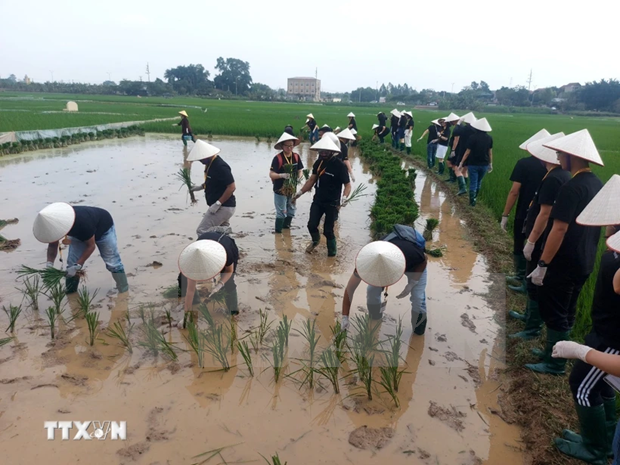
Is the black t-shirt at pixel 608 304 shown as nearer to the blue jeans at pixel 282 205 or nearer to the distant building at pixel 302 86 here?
the blue jeans at pixel 282 205

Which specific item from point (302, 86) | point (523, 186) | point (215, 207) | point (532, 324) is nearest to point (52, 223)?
point (215, 207)

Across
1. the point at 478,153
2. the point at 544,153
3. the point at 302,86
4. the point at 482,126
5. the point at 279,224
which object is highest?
the point at 302,86

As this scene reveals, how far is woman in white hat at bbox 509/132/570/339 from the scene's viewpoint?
3.09 meters

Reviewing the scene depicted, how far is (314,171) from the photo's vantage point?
4980 millimetres

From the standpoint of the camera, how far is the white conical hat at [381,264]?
269 centimetres

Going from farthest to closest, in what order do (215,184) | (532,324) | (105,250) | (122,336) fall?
(215,184) < (105,250) < (532,324) < (122,336)

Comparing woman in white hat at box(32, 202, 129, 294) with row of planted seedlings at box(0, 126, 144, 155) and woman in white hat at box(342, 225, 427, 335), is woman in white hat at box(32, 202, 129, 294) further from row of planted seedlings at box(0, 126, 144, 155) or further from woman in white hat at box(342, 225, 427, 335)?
row of planted seedlings at box(0, 126, 144, 155)

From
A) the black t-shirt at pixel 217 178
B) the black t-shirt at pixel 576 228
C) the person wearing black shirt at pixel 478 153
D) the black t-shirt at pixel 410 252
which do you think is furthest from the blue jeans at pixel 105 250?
the person wearing black shirt at pixel 478 153

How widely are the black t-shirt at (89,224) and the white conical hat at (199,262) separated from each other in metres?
1.26

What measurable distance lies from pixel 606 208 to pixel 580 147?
0.81 metres

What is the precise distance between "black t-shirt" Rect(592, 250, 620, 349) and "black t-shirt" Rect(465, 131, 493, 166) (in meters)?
5.11

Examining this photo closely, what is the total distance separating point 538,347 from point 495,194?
15.2ft

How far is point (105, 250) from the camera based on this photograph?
A: 13.0ft

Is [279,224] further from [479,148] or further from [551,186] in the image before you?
[551,186]
